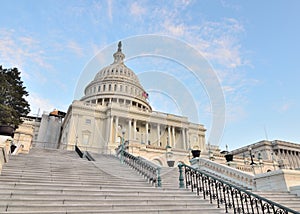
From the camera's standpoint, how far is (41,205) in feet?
16.5

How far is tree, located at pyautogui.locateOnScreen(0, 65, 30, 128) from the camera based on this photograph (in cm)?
1917

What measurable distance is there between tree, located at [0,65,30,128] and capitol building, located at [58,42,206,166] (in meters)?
14.8

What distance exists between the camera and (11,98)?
21.3 metres

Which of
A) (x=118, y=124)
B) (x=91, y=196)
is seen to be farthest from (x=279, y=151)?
(x=91, y=196)

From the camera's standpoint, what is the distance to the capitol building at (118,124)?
137 feet

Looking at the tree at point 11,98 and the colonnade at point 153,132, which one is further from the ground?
the colonnade at point 153,132

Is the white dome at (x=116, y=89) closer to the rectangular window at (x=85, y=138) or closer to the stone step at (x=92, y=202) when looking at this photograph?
the rectangular window at (x=85, y=138)

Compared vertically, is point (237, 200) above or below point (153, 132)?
below

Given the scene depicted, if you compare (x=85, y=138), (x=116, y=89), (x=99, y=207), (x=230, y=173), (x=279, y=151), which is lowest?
(x=99, y=207)

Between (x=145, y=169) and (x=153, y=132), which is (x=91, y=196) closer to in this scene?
(x=145, y=169)

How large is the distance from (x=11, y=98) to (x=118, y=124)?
87.2ft

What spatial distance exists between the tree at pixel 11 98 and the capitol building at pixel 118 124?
1482 cm

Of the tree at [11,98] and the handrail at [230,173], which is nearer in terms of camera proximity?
the handrail at [230,173]

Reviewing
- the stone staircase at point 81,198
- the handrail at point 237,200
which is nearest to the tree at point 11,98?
the stone staircase at point 81,198
